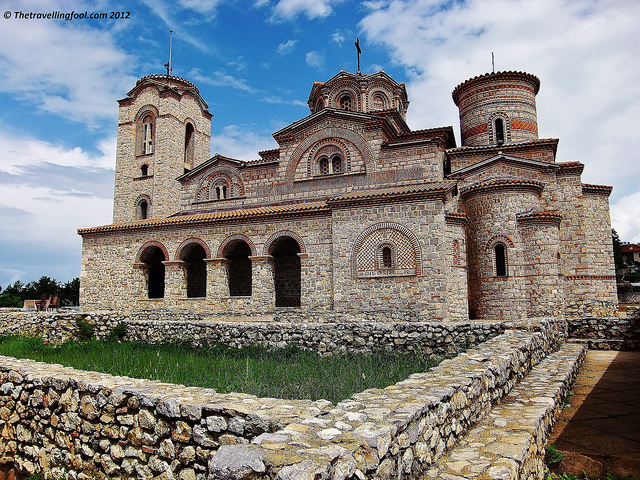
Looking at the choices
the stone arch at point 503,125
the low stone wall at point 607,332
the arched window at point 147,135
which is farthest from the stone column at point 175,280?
the stone arch at point 503,125

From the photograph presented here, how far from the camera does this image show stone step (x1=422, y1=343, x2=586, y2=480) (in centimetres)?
273

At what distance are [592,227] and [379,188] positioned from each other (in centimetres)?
661

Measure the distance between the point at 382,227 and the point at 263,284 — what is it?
3.91m

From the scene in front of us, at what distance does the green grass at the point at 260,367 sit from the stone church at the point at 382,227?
13.5 feet

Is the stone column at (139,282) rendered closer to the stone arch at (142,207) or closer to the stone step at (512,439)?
the stone arch at (142,207)

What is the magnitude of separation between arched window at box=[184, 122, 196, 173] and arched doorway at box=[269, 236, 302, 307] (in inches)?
299

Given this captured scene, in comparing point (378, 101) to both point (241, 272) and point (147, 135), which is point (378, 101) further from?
point (147, 135)

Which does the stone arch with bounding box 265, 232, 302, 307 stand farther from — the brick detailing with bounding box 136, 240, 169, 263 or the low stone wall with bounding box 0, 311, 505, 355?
the brick detailing with bounding box 136, 240, 169, 263

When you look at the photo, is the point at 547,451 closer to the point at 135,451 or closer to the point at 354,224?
the point at 135,451

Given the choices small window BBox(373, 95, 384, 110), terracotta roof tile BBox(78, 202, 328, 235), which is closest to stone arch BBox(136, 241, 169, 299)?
terracotta roof tile BBox(78, 202, 328, 235)

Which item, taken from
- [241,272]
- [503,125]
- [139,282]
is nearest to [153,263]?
[139,282]

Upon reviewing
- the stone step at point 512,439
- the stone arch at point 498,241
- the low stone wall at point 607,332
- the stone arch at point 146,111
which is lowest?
the stone step at point 512,439

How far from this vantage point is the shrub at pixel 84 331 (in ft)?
36.1

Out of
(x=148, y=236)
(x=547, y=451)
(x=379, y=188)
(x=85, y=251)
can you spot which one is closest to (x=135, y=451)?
(x=547, y=451)
